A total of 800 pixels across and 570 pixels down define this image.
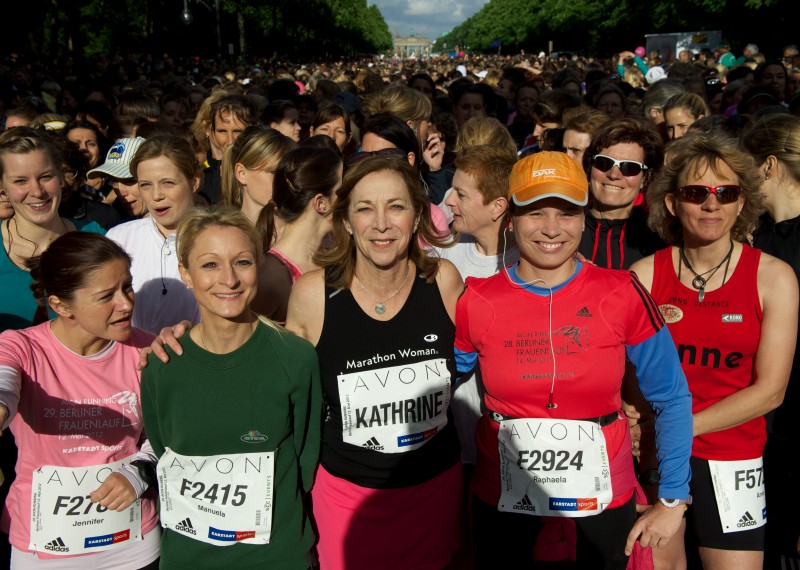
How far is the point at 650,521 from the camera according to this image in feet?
8.63

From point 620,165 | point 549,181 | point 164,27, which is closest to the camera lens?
point 549,181

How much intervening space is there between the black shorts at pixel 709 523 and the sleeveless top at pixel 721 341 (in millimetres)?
85

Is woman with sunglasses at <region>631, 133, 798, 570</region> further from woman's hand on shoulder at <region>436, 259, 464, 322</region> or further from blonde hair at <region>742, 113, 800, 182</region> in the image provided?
woman's hand on shoulder at <region>436, 259, 464, 322</region>

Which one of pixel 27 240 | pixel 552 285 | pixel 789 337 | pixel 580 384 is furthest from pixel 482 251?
pixel 27 240

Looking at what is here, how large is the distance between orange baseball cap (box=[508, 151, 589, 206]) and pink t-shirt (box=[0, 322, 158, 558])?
177 centimetres

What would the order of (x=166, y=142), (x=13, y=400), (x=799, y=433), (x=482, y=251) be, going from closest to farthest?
(x=13, y=400)
(x=799, y=433)
(x=482, y=251)
(x=166, y=142)

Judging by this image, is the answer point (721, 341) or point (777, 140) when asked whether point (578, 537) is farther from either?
point (777, 140)

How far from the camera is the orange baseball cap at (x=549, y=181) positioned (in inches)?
103

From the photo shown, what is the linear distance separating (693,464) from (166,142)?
3.24 meters

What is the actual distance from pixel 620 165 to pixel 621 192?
0.14 metres

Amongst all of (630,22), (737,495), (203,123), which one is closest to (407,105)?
(203,123)

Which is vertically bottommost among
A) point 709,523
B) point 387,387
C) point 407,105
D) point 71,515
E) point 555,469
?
point 709,523

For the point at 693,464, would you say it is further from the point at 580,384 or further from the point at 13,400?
the point at 13,400

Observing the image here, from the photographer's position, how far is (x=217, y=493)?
2.64 metres
